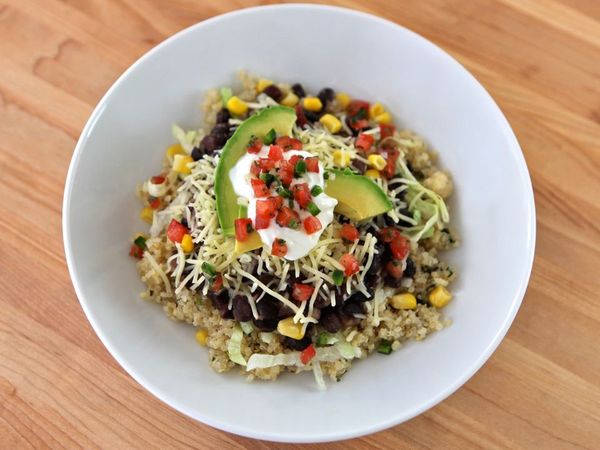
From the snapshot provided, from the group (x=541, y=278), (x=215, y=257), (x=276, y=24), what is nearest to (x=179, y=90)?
(x=276, y=24)

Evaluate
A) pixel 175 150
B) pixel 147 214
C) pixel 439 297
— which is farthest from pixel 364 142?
pixel 147 214

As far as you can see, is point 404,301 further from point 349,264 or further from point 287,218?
point 287,218

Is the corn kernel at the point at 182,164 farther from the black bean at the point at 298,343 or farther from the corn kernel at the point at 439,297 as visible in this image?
the corn kernel at the point at 439,297

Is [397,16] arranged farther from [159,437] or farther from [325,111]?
[159,437]

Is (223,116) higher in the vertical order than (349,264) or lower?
higher

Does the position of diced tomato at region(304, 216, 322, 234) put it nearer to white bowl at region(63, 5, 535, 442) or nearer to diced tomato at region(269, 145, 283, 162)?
diced tomato at region(269, 145, 283, 162)

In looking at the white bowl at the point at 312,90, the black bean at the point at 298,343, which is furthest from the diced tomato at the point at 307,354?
the white bowl at the point at 312,90

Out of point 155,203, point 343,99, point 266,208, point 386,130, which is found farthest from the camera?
point 343,99

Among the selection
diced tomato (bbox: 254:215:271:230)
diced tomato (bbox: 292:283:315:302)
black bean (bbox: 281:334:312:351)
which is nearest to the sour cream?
diced tomato (bbox: 254:215:271:230)
